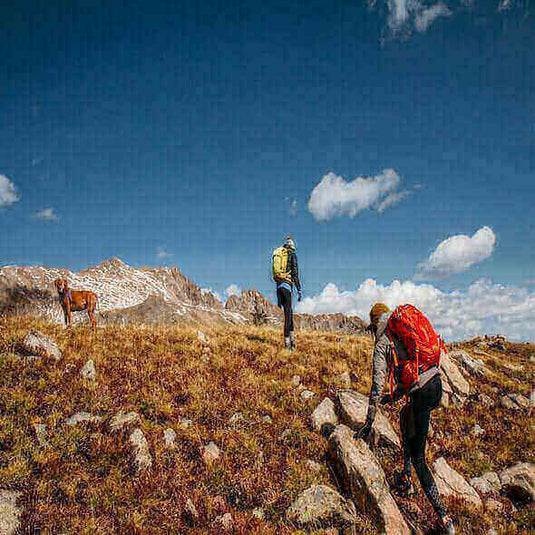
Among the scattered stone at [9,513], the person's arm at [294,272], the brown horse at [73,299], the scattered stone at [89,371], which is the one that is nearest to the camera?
the scattered stone at [9,513]

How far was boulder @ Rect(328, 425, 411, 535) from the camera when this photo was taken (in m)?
5.58

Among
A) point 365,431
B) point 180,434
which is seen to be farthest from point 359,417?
point 180,434

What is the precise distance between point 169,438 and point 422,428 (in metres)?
4.92

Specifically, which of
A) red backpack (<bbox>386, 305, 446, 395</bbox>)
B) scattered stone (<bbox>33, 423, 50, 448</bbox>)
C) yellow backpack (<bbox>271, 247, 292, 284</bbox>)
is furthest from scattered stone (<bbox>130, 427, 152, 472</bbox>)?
yellow backpack (<bbox>271, 247, 292, 284</bbox>)

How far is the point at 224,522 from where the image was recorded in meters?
5.51

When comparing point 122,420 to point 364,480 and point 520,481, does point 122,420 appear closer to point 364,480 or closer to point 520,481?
point 364,480

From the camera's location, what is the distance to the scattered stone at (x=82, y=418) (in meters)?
6.99

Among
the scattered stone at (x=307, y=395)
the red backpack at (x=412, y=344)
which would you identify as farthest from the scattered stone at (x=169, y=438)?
the red backpack at (x=412, y=344)

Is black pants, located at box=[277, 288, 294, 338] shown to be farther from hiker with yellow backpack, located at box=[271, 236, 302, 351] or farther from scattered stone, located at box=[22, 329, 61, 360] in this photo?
scattered stone, located at box=[22, 329, 61, 360]

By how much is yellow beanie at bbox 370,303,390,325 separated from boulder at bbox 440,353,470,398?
619cm

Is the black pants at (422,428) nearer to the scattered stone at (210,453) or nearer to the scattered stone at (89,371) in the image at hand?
the scattered stone at (210,453)

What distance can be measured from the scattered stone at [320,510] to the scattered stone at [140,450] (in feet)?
8.96

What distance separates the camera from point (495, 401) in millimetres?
10789

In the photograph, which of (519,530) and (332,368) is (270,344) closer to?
(332,368)
